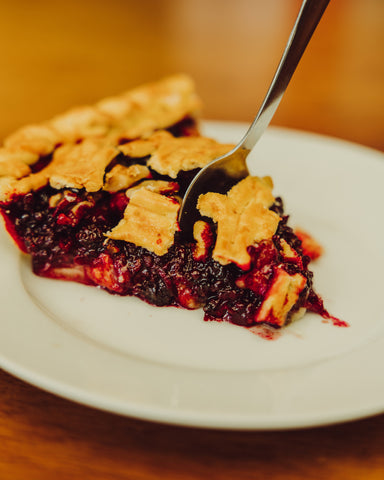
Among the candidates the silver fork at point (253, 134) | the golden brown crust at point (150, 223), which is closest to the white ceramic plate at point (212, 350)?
the golden brown crust at point (150, 223)

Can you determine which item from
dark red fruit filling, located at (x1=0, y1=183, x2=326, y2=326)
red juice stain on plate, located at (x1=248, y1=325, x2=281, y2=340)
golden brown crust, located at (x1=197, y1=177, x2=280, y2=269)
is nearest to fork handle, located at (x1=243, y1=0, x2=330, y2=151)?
golden brown crust, located at (x1=197, y1=177, x2=280, y2=269)

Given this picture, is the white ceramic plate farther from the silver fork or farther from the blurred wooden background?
the blurred wooden background

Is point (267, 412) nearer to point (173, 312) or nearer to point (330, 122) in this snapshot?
point (173, 312)

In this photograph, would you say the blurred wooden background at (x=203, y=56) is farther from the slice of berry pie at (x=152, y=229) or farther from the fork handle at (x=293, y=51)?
Answer: the fork handle at (x=293, y=51)

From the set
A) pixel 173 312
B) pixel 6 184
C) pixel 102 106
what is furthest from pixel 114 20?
pixel 173 312

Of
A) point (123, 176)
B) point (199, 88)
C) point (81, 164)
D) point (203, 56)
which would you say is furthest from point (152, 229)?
point (203, 56)

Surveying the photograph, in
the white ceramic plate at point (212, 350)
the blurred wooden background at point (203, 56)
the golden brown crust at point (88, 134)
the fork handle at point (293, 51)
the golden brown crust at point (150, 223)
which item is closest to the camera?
the white ceramic plate at point (212, 350)
